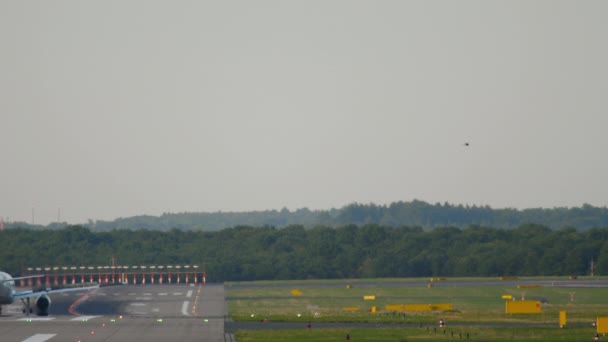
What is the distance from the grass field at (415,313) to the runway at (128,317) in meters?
2.40

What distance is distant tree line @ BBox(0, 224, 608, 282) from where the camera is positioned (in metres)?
138

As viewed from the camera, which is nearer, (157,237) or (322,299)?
(322,299)

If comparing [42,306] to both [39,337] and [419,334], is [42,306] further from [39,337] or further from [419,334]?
[419,334]

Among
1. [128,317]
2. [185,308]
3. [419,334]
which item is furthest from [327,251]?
[419,334]

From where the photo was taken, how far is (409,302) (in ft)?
295

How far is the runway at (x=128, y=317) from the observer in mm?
58375

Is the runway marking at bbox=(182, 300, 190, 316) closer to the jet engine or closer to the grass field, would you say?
the grass field

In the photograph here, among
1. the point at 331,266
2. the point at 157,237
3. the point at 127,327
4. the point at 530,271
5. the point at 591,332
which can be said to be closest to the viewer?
the point at 591,332

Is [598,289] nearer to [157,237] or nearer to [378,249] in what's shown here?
[378,249]

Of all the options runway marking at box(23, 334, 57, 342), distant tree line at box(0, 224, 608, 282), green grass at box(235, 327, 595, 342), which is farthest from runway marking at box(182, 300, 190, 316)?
distant tree line at box(0, 224, 608, 282)

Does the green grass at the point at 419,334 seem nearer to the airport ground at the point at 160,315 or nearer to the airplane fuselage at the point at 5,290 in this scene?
the airport ground at the point at 160,315

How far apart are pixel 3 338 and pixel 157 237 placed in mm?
102563

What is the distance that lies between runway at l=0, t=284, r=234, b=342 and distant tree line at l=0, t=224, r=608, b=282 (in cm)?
3326

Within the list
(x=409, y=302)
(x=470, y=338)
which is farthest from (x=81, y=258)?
(x=470, y=338)
